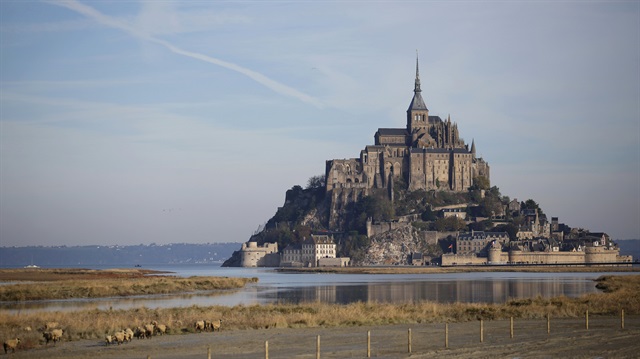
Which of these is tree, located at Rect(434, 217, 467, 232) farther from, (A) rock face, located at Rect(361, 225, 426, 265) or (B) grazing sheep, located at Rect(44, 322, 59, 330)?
(B) grazing sheep, located at Rect(44, 322, 59, 330)

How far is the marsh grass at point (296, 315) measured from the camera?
32.2 metres

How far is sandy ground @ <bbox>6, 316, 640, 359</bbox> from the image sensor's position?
83.9 ft

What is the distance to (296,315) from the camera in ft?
120

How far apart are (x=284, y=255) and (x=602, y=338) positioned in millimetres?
132675

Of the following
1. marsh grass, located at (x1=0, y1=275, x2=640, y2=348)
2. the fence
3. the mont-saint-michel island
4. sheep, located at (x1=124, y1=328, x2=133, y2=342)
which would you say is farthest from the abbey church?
sheep, located at (x1=124, y1=328, x2=133, y2=342)

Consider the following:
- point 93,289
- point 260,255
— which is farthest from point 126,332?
point 260,255

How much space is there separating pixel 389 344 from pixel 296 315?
9017 millimetres

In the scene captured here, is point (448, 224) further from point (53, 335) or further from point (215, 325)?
point (53, 335)

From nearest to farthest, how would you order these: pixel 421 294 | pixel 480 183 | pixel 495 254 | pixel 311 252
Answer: pixel 421 294, pixel 495 254, pixel 311 252, pixel 480 183

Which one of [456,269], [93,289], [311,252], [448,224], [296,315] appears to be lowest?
[296,315]

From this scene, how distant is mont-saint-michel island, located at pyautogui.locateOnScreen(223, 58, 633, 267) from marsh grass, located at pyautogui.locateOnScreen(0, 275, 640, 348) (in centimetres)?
11022

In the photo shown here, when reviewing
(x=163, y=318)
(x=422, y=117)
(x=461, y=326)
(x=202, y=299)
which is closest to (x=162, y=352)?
(x=163, y=318)

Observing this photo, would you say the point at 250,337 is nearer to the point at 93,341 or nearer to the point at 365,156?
the point at 93,341

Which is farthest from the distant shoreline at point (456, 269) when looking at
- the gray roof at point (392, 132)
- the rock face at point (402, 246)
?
the gray roof at point (392, 132)
